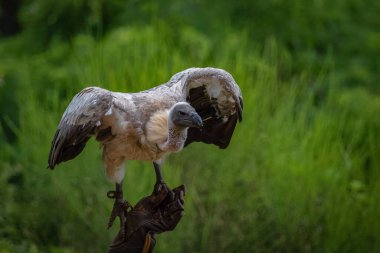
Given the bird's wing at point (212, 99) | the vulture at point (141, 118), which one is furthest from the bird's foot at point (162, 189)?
the bird's wing at point (212, 99)

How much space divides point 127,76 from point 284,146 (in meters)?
1.61

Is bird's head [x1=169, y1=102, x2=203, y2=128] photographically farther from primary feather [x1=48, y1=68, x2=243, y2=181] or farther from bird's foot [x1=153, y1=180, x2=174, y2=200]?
bird's foot [x1=153, y1=180, x2=174, y2=200]

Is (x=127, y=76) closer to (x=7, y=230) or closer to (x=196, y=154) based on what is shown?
(x=196, y=154)

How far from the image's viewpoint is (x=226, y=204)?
29.7 feet

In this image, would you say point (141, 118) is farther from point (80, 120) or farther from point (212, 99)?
point (212, 99)

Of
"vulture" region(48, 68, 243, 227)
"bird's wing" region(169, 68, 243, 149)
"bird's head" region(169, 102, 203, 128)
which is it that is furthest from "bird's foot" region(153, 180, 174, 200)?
"bird's head" region(169, 102, 203, 128)

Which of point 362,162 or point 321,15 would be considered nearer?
point 362,162

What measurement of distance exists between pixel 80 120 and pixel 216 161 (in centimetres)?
370

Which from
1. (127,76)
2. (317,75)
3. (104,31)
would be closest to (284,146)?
(127,76)

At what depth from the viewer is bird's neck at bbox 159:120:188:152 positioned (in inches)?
219

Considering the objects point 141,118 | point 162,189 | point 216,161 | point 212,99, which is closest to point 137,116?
point 141,118

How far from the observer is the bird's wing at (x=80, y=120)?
18.2 feet

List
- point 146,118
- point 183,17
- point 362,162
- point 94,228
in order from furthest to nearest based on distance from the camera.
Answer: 1. point 183,17
2. point 362,162
3. point 94,228
4. point 146,118

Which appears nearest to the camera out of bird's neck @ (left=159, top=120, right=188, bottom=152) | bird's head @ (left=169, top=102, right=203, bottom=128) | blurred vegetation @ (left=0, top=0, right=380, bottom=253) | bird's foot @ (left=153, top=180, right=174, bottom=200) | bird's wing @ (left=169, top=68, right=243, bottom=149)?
bird's head @ (left=169, top=102, right=203, bottom=128)
